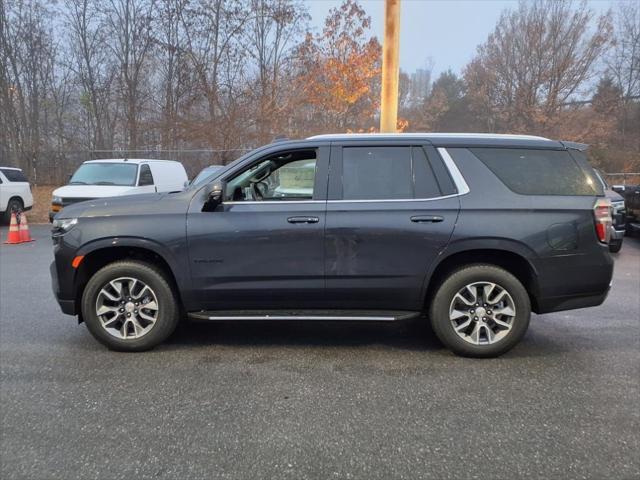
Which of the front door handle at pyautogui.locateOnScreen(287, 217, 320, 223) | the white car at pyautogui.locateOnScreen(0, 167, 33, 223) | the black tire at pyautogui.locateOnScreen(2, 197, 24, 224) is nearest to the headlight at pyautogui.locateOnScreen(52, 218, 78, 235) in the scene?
the front door handle at pyautogui.locateOnScreen(287, 217, 320, 223)

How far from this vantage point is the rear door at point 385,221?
3936 millimetres

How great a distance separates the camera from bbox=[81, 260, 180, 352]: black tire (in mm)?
4074

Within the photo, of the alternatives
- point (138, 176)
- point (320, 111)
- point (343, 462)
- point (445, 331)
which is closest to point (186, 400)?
point (343, 462)

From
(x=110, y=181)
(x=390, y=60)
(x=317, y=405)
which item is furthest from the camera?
(x=110, y=181)

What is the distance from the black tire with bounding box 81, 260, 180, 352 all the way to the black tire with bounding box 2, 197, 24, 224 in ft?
41.1

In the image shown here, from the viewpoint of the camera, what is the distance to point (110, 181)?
11750mm

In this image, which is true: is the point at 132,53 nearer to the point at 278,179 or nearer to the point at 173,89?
the point at 173,89

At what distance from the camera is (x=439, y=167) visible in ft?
13.3

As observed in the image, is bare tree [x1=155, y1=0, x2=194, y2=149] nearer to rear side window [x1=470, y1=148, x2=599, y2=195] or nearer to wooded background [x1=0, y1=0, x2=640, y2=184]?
wooded background [x1=0, y1=0, x2=640, y2=184]

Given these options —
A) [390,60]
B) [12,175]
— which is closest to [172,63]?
[12,175]

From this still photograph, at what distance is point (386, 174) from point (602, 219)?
1828 millimetres

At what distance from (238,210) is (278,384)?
1.47 meters

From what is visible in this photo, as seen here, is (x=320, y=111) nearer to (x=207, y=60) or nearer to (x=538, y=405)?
(x=207, y=60)

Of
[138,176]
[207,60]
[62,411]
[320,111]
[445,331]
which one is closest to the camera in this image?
[62,411]
